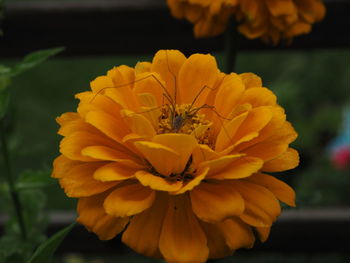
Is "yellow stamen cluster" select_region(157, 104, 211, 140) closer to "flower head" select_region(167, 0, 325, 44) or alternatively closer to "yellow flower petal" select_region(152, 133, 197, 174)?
"yellow flower petal" select_region(152, 133, 197, 174)

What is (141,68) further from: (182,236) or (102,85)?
(182,236)

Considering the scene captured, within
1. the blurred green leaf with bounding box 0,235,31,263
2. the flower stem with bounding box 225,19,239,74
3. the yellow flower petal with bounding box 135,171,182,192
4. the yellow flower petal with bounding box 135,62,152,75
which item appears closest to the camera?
the yellow flower petal with bounding box 135,171,182,192

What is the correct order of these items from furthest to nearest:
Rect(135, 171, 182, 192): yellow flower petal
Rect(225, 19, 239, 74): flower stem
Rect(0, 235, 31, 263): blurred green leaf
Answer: Rect(225, 19, 239, 74): flower stem, Rect(0, 235, 31, 263): blurred green leaf, Rect(135, 171, 182, 192): yellow flower petal

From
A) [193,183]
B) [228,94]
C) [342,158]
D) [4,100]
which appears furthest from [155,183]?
[342,158]

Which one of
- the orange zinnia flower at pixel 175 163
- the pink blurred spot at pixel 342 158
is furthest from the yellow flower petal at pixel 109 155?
the pink blurred spot at pixel 342 158

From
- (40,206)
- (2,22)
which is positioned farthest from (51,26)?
(40,206)

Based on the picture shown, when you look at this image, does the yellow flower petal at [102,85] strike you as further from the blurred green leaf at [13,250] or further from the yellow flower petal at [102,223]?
the blurred green leaf at [13,250]

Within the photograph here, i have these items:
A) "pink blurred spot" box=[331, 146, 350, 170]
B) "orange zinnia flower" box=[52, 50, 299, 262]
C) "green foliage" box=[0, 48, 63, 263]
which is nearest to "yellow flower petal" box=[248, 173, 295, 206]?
"orange zinnia flower" box=[52, 50, 299, 262]

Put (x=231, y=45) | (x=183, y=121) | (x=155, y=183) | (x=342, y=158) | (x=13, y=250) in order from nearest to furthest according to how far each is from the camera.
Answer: (x=155, y=183) → (x=183, y=121) → (x=13, y=250) → (x=231, y=45) → (x=342, y=158)
